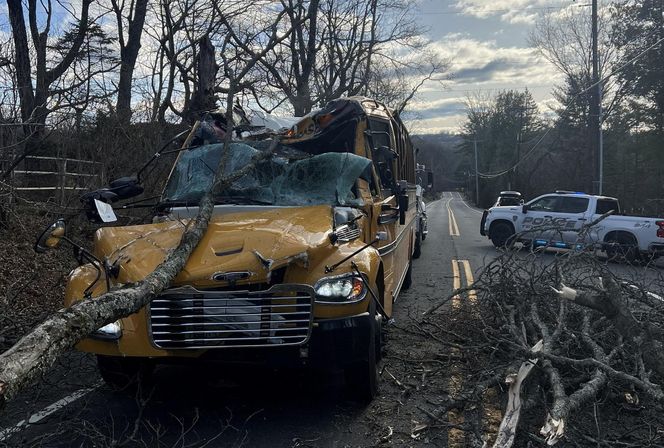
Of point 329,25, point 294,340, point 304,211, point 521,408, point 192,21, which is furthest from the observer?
point 329,25

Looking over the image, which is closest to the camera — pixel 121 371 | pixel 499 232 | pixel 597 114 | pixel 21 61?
pixel 121 371

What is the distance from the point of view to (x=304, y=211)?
4.95m

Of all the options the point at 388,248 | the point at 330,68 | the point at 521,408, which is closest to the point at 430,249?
the point at 388,248

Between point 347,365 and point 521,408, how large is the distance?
1194 mm

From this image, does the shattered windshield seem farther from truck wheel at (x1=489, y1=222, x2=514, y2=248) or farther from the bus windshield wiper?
truck wheel at (x1=489, y1=222, x2=514, y2=248)

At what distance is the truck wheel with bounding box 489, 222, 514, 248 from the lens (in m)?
16.6

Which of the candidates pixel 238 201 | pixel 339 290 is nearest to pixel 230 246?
pixel 339 290

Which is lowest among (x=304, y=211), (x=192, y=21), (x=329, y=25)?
(x=304, y=211)

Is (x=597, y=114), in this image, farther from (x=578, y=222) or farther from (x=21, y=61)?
(x=21, y=61)

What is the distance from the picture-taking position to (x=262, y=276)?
373cm

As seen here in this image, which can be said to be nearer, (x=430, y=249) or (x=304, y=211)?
(x=304, y=211)

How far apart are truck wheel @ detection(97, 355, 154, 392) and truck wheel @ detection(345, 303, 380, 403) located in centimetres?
155

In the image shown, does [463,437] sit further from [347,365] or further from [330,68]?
[330,68]

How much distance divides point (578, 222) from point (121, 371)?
44.2 feet
